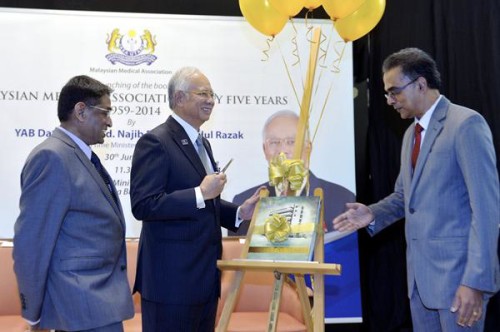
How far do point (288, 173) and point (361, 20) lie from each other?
135cm

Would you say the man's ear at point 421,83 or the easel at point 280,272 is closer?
the easel at point 280,272

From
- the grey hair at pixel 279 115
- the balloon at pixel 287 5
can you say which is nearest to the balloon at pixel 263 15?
the balloon at pixel 287 5

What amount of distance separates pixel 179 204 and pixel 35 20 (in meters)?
2.43

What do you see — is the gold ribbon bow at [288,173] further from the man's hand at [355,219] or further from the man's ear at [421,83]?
the man's ear at [421,83]

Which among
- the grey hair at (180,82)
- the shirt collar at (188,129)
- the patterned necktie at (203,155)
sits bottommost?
the patterned necktie at (203,155)

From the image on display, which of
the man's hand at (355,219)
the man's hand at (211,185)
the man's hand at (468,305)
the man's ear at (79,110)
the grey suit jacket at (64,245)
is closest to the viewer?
the grey suit jacket at (64,245)

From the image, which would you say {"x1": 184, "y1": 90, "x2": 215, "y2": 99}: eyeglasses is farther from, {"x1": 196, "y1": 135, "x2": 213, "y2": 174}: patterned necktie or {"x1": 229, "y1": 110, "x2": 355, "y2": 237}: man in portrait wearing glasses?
{"x1": 229, "y1": 110, "x2": 355, "y2": 237}: man in portrait wearing glasses

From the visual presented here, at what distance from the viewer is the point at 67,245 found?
2.18 metres

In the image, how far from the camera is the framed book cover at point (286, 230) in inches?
101

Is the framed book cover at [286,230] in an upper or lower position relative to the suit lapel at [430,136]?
lower

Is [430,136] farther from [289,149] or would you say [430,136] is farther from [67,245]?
[289,149]

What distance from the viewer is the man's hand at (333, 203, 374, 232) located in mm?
2924

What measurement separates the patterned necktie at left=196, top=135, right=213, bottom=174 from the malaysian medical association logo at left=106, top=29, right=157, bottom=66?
1670 millimetres

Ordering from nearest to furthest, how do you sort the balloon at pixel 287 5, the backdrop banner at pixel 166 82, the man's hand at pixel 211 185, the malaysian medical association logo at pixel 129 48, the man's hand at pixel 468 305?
the man's hand at pixel 468 305, the man's hand at pixel 211 185, the balloon at pixel 287 5, the backdrop banner at pixel 166 82, the malaysian medical association logo at pixel 129 48
